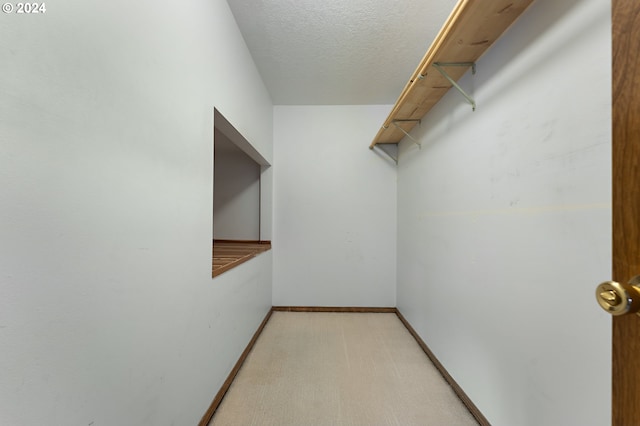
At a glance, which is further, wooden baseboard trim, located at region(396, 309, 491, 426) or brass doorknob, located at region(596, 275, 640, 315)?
wooden baseboard trim, located at region(396, 309, 491, 426)

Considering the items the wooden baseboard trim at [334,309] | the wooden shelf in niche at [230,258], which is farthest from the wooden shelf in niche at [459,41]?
the wooden baseboard trim at [334,309]

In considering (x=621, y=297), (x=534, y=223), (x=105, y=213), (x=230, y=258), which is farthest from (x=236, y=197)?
(x=621, y=297)

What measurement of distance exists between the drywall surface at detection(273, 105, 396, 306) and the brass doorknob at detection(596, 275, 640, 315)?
292 cm

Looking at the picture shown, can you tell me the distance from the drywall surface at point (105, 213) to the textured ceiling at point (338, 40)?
0.60m

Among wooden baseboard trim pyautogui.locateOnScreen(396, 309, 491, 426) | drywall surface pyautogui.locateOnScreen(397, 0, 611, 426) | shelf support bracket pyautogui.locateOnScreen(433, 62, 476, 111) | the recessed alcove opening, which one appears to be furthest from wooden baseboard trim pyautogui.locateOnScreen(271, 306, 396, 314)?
shelf support bracket pyautogui.locateOnScreen(433, 62, 476, 111)

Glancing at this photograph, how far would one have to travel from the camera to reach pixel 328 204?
3434 mm

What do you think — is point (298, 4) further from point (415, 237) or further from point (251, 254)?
point (415, 237)

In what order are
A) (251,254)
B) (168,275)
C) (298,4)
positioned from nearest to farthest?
(168,275) < (298,4) < (251,254)

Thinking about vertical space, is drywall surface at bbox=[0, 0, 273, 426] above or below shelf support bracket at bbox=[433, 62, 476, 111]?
below

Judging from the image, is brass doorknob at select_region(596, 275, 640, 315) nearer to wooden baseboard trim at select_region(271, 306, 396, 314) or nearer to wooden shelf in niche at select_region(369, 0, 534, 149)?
wooden shelf in niche at select_region(369, 0, 534, 149)

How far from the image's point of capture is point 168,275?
3.68ft

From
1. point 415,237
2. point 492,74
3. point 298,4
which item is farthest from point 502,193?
point 298,4

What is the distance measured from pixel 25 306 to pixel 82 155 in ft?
1.26

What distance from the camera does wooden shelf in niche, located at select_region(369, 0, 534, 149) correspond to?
114 centimetres
